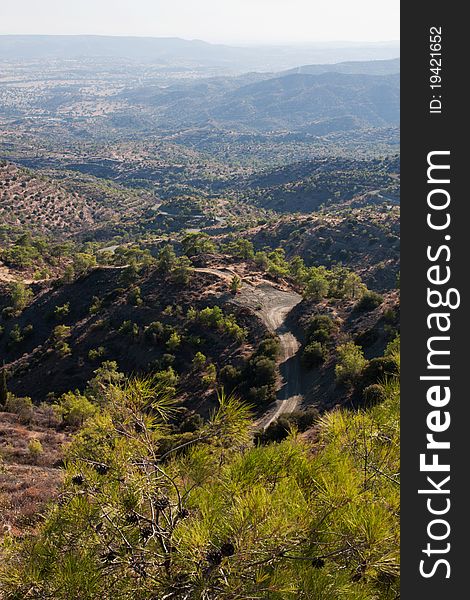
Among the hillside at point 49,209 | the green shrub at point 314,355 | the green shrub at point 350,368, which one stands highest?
the hillside at point 49,209

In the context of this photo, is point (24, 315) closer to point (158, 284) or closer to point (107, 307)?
point (107, 307)

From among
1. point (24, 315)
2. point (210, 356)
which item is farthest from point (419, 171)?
point (24, 315)

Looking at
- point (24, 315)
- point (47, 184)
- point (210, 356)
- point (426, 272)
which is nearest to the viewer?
point (426, 272)

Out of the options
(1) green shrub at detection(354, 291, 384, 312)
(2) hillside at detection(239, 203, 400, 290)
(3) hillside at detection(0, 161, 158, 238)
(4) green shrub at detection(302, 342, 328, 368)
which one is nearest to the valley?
(4) green shrub at detection(302, 342, 328, 368)

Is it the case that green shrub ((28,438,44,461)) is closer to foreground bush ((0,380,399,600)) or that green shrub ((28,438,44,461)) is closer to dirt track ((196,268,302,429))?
dirt track ((196,268,302,429))

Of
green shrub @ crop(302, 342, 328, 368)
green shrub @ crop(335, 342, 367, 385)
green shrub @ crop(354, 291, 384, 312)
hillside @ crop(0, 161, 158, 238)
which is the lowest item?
green shrub @ crop(302, 342, 328, 368)

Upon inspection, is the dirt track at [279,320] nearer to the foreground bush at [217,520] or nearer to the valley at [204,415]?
the valley at [204,415]

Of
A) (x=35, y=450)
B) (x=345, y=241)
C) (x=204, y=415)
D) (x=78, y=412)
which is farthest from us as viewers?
(x=345, y=241)

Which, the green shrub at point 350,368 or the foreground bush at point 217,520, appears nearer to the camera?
the foreground bush at point 217,520

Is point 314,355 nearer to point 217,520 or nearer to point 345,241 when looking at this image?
point 217,520

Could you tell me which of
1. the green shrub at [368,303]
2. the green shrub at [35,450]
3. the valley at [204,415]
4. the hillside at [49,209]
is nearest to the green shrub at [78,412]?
the valley at [204,415]

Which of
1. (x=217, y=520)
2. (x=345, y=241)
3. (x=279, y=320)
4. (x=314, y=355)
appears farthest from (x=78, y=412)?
(x=345, y=241)
